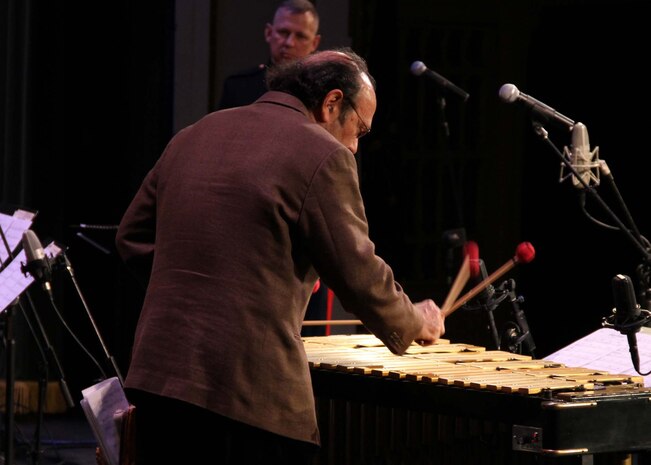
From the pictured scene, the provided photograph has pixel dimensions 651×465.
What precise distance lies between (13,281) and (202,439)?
1813 millimetres

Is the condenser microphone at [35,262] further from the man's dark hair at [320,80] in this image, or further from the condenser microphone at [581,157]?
the condenser microphone at [581,157]

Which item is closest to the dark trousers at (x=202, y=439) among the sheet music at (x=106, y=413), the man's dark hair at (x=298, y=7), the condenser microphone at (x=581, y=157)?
the sheet music at (x=106, y=413)

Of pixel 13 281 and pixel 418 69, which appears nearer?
pixel 13 281

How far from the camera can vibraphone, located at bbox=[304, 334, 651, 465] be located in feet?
10.3

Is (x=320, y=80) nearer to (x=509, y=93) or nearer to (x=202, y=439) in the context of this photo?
(x=202, y=439)

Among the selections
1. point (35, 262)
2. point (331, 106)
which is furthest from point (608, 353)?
point (35, 262)

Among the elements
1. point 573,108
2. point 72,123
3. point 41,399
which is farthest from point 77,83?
point 573,108

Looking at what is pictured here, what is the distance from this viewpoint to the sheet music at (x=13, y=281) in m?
4.39

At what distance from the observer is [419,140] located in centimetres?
758

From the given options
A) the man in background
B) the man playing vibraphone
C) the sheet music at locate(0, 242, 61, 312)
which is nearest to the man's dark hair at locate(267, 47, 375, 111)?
the man playing vibraphone

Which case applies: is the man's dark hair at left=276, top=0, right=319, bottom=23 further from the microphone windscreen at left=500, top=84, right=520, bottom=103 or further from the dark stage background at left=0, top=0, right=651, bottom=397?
the microphone windscreen at left=500, top=84, right=520, bottom=103

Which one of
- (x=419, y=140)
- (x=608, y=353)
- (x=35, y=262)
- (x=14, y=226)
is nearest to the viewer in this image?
(x=608, y=353)

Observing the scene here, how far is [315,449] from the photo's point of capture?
298cm

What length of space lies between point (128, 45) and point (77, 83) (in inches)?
13.7
